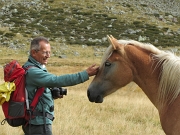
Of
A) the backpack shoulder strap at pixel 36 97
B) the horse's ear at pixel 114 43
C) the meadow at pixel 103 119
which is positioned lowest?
the meadow at pixel 103 119

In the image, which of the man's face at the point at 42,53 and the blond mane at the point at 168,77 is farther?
the man's face at the point at 42,53

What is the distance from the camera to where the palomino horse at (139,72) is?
180 inches

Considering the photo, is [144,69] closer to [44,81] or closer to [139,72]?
[139,72]

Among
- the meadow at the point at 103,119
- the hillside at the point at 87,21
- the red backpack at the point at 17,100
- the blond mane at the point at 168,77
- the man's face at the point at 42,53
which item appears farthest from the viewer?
the hillside at the point at 87,21

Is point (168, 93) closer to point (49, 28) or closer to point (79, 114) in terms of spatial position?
point (79, 114)

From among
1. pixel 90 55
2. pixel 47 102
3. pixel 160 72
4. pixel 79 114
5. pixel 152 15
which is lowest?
pixel 152 15

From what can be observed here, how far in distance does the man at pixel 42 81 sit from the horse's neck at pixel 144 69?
53 cm

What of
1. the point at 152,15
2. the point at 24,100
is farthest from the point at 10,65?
the point at 152,15

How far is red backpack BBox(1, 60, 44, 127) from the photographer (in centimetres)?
440

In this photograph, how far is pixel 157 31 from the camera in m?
58.4

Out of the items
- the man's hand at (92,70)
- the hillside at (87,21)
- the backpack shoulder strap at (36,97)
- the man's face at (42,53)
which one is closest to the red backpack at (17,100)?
the backpack shoulder strap at (36,97)

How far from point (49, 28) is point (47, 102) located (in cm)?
5135

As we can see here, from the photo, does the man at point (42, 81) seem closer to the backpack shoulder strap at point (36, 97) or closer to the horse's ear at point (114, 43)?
the backpack shoulder strap at point (36, 97)

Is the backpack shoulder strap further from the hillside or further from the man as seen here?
the hillside
